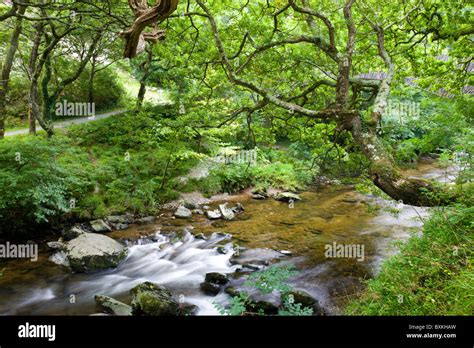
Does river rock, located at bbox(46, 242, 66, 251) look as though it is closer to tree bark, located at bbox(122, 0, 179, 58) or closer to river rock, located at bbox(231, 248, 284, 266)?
river rock, located at bbox(231, 248, 284, 266)

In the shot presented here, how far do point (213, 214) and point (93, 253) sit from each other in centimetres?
501

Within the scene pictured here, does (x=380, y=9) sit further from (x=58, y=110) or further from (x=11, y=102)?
(x=11, y=102)

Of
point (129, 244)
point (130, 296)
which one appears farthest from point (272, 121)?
point (129, 244)

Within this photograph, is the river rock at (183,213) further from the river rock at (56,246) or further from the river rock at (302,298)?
the river rock at (302,298)

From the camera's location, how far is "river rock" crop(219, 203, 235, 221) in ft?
41.1

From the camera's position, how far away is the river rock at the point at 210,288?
7.44 metres

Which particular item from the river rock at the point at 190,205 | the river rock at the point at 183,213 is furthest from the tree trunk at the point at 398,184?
the river rock at the point at 190,205

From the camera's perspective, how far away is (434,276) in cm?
475

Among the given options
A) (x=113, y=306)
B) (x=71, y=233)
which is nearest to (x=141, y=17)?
(x=113, y=306)

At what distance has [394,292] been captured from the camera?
5055 mm

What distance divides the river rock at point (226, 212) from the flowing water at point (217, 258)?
36 centimetres

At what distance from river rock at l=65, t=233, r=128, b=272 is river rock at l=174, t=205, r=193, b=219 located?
11.1 ft

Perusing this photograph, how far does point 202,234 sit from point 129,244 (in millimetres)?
2356

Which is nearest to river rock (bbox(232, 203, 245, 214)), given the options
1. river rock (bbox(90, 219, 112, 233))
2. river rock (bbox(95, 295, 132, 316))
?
river rock (bbox(90, 219, 112, 233))
